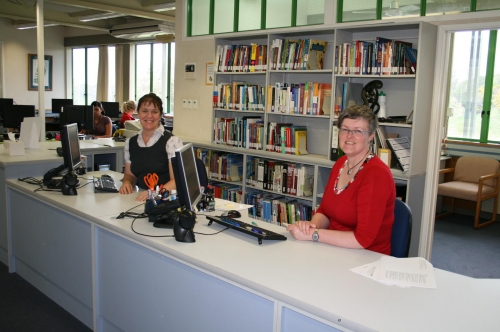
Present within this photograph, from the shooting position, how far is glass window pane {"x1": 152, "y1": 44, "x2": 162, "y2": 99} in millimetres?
11925

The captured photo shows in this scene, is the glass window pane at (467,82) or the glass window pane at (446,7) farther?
the glass window pane at (467,82)

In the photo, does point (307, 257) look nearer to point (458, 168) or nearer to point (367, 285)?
point (367, 285)

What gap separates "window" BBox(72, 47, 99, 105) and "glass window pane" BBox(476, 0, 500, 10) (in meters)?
12.4

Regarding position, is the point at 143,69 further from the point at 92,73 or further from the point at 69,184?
the point at 69,184

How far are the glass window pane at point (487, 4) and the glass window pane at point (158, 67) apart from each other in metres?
9.08

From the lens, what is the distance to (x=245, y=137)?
517cm

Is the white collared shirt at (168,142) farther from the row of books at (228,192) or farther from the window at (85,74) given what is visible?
the window at (85,74)

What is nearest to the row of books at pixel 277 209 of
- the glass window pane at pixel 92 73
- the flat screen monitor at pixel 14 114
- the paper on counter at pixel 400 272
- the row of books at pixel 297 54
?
the row of books at pixel 297 54

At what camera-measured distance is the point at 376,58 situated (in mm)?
4035

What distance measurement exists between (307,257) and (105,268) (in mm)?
1288

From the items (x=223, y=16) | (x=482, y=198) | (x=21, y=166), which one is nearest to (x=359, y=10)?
(x=223, y=16)

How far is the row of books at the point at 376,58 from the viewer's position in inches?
154

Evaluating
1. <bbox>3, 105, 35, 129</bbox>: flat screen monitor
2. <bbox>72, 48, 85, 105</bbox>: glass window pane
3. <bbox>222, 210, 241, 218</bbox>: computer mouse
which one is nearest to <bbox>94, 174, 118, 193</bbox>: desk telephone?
<bbox>222, 210, 241, 218</bbox>: computer mouse

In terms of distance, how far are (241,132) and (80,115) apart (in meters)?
3.33
